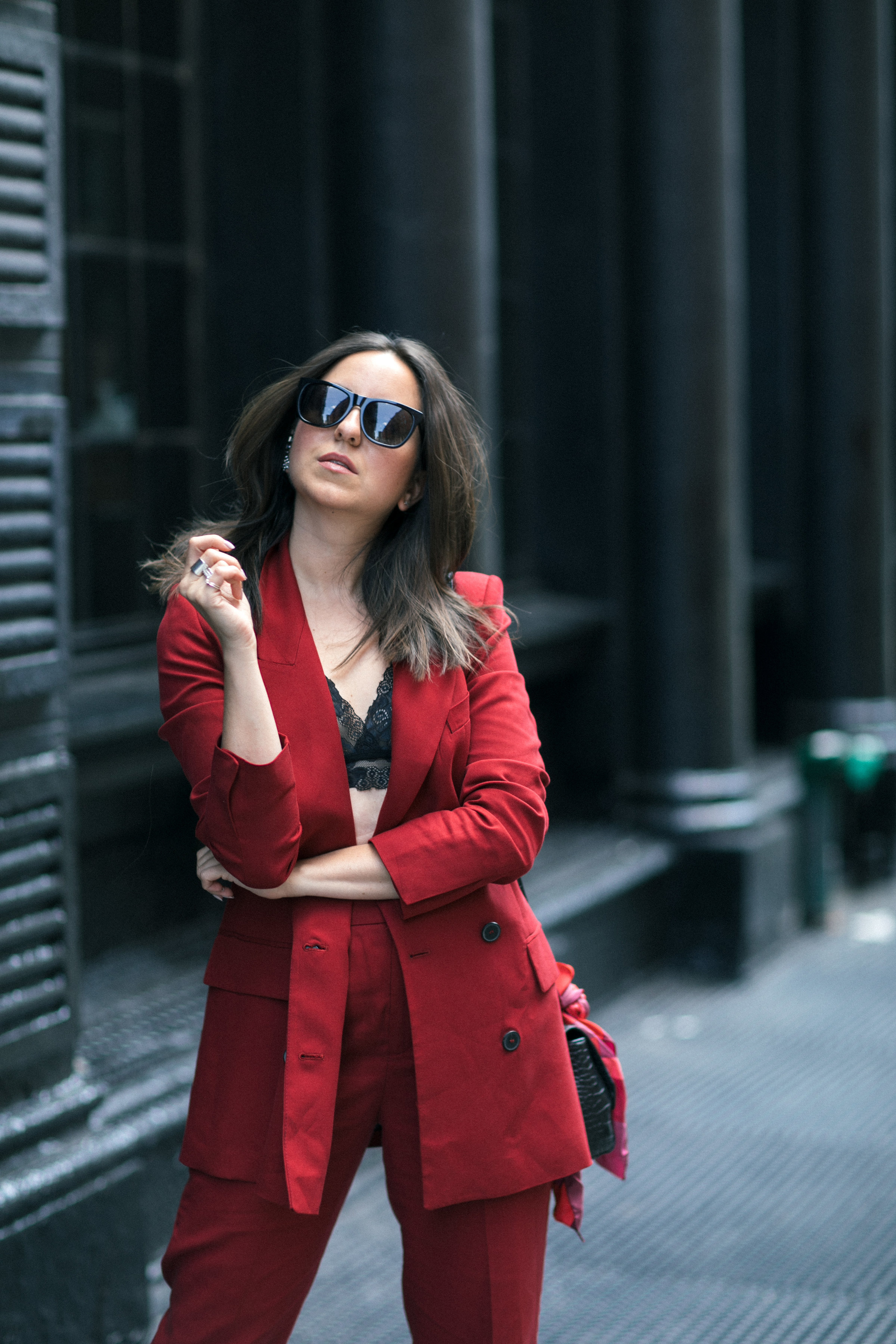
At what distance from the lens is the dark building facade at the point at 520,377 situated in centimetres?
336

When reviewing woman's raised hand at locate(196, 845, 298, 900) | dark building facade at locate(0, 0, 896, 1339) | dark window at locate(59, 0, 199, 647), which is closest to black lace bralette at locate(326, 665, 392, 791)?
woman's raised hand at locate(196, 845, 298, 900)

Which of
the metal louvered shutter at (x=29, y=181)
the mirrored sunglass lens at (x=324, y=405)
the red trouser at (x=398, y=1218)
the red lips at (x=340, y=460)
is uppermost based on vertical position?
the metal louvered shutter at (x=29, y=181)

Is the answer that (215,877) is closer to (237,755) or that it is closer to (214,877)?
(214,877)

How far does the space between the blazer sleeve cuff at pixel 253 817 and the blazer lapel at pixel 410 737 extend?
0.63ft

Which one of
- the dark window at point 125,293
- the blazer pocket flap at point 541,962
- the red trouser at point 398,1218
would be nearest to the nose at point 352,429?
the red trouser at point 398,1218

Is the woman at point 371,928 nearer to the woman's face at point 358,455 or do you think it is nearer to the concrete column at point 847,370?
the woman's face at point 358,455

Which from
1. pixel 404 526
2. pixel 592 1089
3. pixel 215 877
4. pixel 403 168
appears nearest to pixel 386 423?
pixel 404 526

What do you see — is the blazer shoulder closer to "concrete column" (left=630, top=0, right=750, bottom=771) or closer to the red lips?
the red lips

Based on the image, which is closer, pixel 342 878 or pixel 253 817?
pixel 253 817

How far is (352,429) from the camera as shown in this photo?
2334 millimetres

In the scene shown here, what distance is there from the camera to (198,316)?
5094mm

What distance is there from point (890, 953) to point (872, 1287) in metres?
3.24

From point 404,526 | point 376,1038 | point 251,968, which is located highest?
point 404,526

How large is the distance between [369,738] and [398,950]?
0.32 metres
